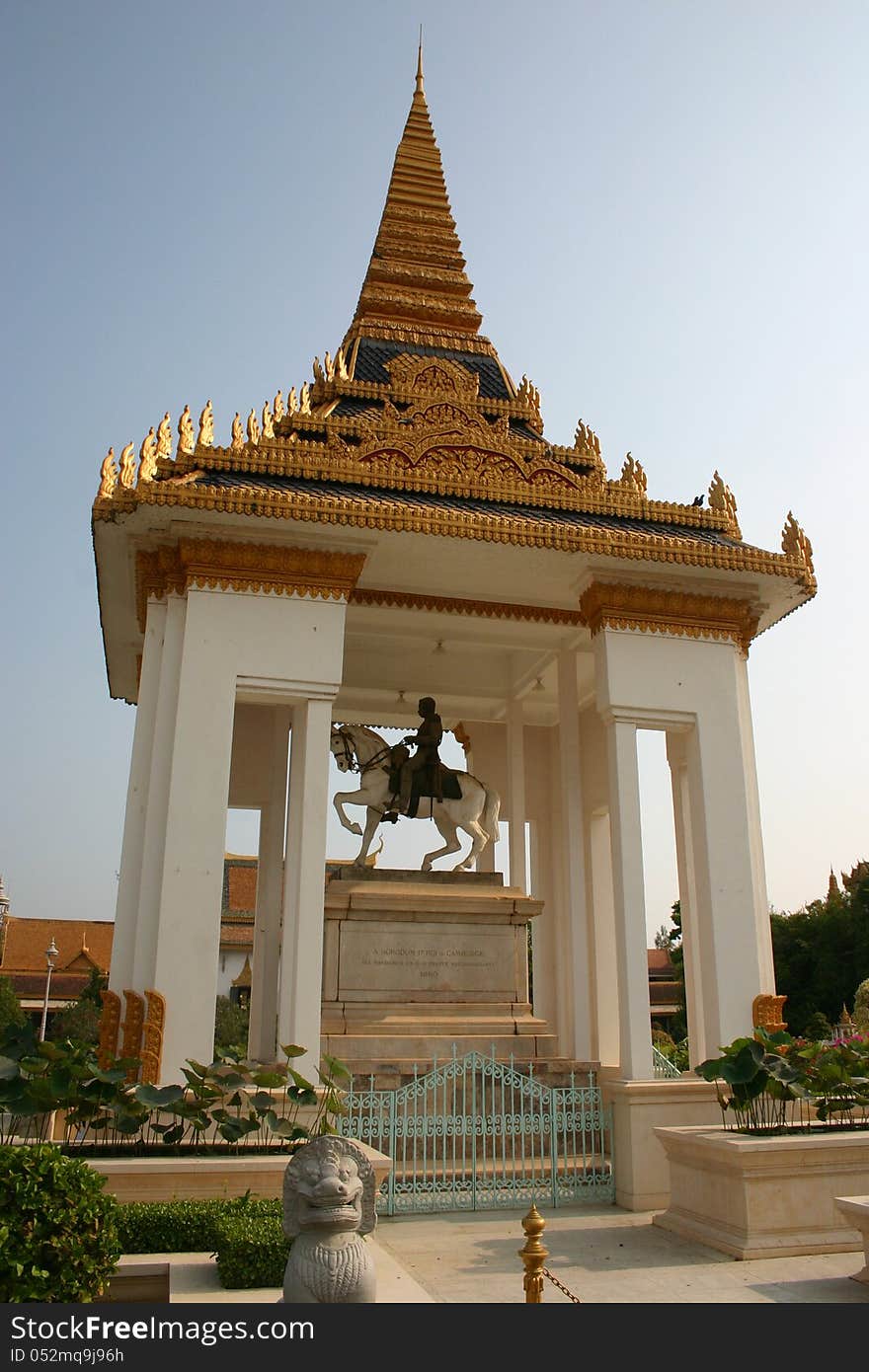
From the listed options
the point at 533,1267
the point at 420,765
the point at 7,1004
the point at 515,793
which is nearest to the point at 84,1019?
the point at 7,1004

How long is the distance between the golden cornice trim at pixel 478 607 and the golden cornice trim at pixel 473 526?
217 cm

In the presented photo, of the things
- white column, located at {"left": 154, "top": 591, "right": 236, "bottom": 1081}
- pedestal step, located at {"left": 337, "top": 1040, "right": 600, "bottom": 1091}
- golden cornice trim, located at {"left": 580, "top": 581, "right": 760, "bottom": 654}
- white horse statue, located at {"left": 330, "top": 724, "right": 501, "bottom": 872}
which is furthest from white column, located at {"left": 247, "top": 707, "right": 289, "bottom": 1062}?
golden cornice trim, located at {"left": 580, "top": 581, "right": 760, "bottom": 654}

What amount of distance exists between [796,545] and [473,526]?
3813mm

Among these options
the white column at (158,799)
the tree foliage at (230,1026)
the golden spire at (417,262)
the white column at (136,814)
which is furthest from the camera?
the tree foliage at (230,1026)

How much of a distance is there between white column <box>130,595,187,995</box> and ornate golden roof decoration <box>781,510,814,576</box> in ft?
22.0

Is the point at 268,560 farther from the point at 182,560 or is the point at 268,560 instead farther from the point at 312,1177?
the point at 312,1177

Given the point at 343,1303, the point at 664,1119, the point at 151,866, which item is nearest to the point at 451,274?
the point at 151,866

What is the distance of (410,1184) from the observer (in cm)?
919

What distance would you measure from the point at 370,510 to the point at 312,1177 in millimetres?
7307

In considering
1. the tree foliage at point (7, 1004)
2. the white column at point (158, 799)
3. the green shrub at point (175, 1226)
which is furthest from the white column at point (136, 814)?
the tree foliage at point (7, 1004)

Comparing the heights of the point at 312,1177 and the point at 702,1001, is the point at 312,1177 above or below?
below

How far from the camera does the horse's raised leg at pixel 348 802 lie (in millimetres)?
13172

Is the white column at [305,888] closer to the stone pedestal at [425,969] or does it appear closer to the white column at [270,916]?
the stone pedestal at [425,969]

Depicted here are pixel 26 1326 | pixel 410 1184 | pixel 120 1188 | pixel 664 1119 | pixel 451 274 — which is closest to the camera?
pixel 26 1326
